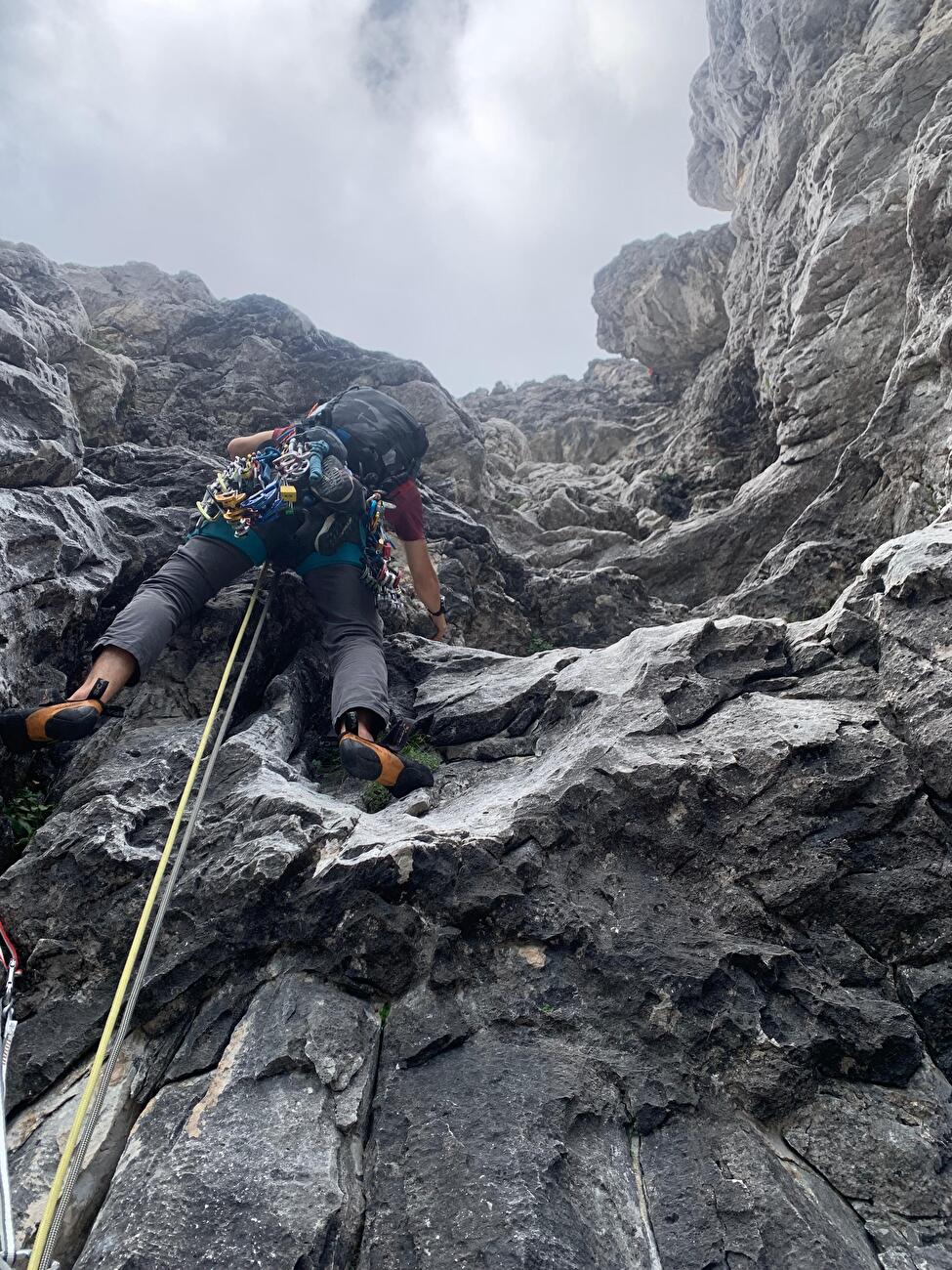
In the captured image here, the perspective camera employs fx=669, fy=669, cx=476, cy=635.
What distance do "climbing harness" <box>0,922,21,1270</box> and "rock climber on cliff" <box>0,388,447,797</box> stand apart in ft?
4.69

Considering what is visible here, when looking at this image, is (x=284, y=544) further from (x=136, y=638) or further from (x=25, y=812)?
(x=25, y=812)

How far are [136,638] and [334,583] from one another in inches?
80.2

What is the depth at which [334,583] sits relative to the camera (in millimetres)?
6961

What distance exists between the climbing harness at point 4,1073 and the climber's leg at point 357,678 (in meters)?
2.30

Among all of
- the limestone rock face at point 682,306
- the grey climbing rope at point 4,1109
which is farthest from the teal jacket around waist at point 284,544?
the limestone rock face at point 682,306

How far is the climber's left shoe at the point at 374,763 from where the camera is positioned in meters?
5.03

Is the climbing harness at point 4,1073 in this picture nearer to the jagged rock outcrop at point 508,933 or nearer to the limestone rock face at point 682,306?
the jagged rock outcrop at point 508,933

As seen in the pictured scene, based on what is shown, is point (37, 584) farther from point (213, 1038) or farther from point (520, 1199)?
point (520, 1199)

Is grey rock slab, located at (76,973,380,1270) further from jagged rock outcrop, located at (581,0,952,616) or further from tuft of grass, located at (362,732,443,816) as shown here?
jagged rock outcrop, located at (581,0,952,616)

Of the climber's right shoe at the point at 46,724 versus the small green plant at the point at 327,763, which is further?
the small green plant at the point at 327,763

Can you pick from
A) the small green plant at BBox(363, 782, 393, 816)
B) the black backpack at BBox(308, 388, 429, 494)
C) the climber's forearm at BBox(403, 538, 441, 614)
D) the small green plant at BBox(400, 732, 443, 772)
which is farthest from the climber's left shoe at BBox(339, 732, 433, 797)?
the black backpack at BBox(308, 388, 429, 494)

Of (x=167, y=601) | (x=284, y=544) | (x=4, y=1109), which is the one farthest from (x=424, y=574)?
(x=4, y=1109)

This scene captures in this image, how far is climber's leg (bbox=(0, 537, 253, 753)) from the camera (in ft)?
15.8

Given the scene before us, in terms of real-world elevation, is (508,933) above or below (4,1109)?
above
